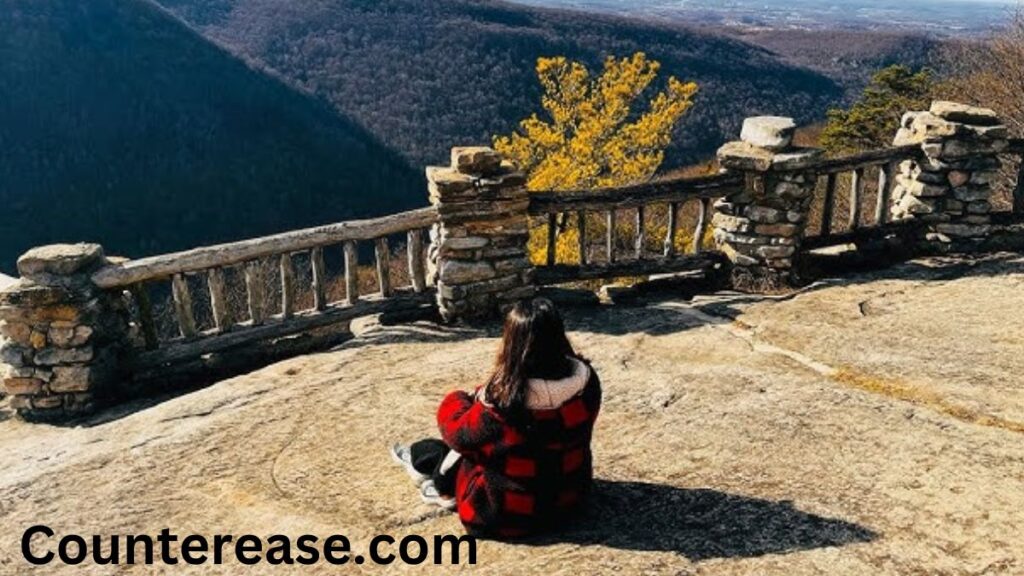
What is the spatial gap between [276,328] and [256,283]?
1.49 feet

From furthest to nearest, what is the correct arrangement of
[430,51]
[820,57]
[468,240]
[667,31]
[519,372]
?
1. [820,57]
2. [667,31]
3. [430,51]
4. [468,240]
5. [519,372]

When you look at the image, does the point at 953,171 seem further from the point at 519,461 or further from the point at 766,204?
the point at 519,461

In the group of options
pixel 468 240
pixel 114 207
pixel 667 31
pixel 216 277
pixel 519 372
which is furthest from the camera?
pixel 667 31

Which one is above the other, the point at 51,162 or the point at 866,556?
the point at 866,556

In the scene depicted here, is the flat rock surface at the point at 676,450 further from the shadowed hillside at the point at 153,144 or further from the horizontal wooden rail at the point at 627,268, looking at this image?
the shadowed hillside at the point at 153,144

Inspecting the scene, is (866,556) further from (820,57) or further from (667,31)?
(820,57)

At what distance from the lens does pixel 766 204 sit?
8555mm

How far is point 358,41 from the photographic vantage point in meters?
96.8

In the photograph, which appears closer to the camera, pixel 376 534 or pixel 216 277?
pixel 376 534

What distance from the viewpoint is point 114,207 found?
60125mm

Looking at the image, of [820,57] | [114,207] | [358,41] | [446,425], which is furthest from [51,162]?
[820,57]

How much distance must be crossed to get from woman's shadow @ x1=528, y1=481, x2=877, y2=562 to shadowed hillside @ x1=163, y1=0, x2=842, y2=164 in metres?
67.5

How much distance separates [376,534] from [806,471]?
2.57 meters

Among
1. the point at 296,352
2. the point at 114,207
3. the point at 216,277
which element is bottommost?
the point at 114,207
